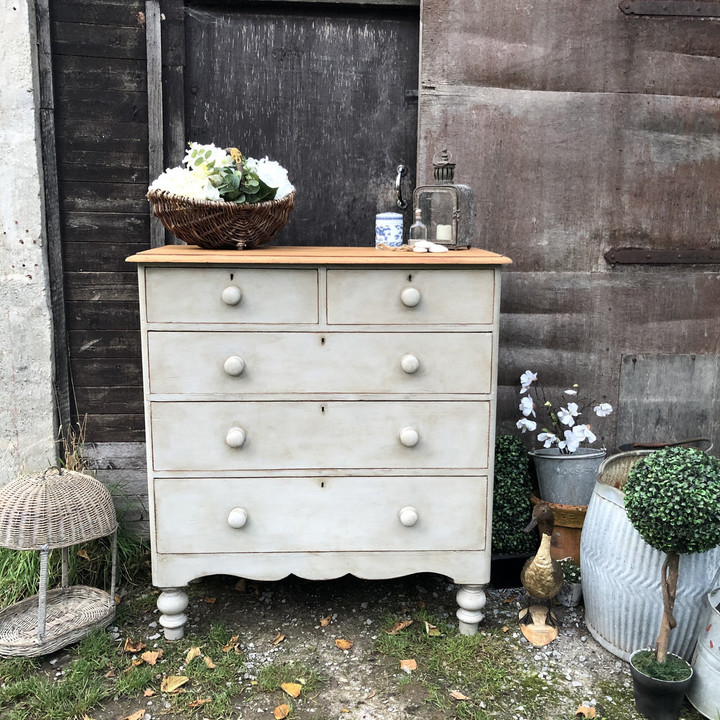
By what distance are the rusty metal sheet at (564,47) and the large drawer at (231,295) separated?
133cm

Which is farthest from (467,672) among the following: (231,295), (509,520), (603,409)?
(231,295)

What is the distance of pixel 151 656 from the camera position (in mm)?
2471

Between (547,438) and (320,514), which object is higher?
(547,438)

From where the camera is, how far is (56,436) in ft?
10.3

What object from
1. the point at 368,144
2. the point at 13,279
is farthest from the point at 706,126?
the point at 13,279

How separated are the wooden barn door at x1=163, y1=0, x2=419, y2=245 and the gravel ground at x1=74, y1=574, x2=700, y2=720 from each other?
1.68 meters

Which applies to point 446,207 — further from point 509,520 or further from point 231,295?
point 509,520

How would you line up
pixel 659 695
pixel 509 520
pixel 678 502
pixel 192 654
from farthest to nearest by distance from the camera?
1. pixel 509 520
2. pixel 192 654
3. pixel 659 695
4. pixel 678 502

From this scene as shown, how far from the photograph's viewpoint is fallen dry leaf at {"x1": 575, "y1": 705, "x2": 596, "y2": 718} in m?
2.21

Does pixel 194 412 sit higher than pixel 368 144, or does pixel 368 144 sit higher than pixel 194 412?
pixel 368 144

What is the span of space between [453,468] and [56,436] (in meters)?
1.92

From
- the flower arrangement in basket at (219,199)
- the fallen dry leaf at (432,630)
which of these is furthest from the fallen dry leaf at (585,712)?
the flower arrangement in basket at (219,199)

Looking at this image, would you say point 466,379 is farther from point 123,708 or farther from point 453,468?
point 123,708

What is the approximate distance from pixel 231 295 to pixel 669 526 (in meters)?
1.61
